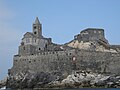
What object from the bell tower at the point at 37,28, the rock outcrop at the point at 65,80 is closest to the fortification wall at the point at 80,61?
the rock outcrop at the point at 65,80

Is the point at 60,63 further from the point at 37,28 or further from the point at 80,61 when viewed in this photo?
the point at 37,28

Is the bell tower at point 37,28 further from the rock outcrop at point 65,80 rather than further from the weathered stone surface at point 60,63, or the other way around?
the rock outcrop at point 65,80


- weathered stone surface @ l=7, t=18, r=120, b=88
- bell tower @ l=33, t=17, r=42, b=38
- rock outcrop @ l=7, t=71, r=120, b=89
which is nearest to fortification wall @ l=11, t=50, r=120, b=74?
weathered stone surface @ l=7, t=18, r=120, b=88

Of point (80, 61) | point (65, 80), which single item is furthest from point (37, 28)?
point (65, 80)

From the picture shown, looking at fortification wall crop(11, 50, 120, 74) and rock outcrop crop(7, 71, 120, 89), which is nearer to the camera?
rock outcrop crop(7, 71, 120, 89)

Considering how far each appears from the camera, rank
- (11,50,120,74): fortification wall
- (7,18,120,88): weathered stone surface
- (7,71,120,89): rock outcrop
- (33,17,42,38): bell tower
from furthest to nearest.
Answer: (33,17,42,38): bell tower
(11,50,120,74): fortification wall
(7,18,120,88): weathered stone surface
(7,71,120,89): rock outcrop

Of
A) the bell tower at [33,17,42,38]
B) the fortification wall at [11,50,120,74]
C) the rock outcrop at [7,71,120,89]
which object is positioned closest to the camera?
the rock outcrop at [7,71,120,89]

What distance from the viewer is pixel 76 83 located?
183 feet

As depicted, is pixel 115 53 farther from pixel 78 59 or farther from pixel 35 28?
pixel 35 28

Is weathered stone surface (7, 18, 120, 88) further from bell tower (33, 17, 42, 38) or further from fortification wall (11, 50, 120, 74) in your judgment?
bell tower (33, 17, 42, 38)

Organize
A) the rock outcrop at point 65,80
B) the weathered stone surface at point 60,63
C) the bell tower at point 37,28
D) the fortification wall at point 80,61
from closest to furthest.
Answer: the rock outcrop at point 65,80 < the weathered stone surface at point 60,63 < the fortification wall at point 80,61 < the bell tower at point 37,28

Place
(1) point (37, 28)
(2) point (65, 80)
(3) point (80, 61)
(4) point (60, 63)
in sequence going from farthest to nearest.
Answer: (1) point (37, 28) < (4) point (60, 63) < (3) point (80, 61) < (2) point (65, 80)

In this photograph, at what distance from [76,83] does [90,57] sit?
7.75m

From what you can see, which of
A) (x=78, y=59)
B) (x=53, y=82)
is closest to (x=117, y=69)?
(x=78, y=59)
